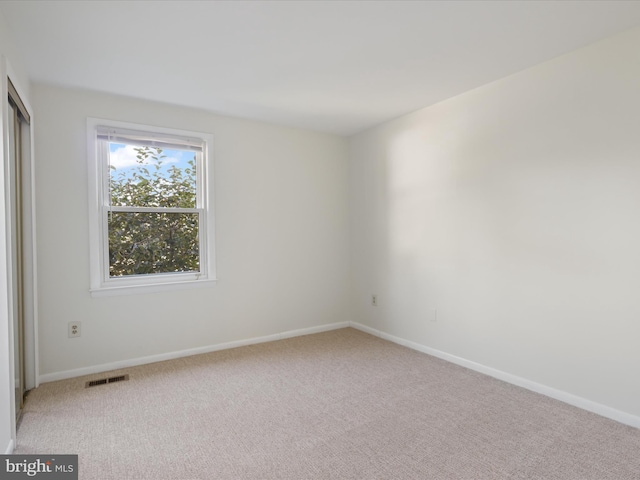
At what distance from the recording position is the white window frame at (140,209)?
319 cm

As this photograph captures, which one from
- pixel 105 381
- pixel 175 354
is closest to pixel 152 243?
pixel 175 354

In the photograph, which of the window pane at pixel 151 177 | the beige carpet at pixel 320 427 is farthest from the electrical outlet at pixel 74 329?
the window pane at pixel 151 177

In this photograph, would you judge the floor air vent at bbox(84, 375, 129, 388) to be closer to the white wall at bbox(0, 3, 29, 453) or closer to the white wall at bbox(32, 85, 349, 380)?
the white wall at bbox(32, 85, 349, 380)

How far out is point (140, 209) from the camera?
3.40 meters

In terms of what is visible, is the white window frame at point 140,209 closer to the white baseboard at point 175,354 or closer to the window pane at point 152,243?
the window pane at point 152,243

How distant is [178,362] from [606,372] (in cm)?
333

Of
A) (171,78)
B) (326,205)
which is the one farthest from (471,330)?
(171,78)

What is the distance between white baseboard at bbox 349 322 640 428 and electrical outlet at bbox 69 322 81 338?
2981 mm

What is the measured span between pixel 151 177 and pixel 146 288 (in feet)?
3.38

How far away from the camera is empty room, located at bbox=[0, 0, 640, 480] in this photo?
2062 mm

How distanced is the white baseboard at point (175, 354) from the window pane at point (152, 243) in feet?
2.56

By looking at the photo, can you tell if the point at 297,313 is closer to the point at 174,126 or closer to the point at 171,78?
the point at 174,126

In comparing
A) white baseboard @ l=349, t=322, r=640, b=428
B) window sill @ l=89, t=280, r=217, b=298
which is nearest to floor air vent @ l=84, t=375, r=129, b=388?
window sill @ l=89, t=280, r=217, b=298

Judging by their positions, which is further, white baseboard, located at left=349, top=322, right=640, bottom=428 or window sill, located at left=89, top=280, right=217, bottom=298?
window sill, located at left=89, top=280, right=217, bottom=298
